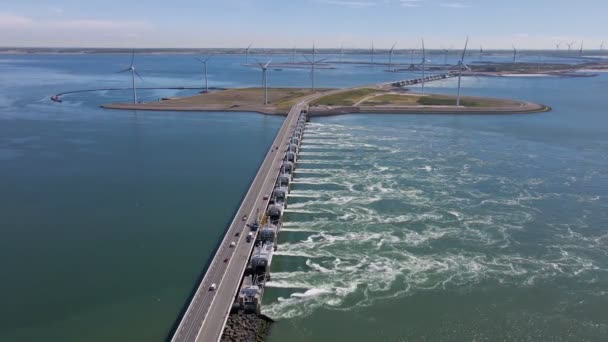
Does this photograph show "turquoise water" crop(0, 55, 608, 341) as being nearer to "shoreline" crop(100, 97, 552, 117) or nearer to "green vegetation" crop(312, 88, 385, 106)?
"shoreline" crop(100, 97, 552, 117)

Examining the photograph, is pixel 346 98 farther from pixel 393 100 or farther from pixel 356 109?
pixel 356 109

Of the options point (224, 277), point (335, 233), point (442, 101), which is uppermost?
point (442, 101)

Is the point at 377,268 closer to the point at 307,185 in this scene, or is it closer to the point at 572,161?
the point at 307,185

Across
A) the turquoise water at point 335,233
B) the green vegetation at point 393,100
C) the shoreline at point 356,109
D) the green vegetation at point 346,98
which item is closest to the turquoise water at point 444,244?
the turquoise water at point 335,233

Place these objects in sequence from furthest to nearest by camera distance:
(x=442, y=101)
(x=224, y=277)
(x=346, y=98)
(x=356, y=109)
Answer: (x=346, y=98), (x=442, y=101), (x=356, y=109), (x=224, y=277)

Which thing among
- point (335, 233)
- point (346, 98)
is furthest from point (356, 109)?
point (335, 233)

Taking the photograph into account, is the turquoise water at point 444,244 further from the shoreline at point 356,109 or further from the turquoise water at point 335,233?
the shoreline at point 356,109

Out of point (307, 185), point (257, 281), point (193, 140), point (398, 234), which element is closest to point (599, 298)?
point (398, 234)
